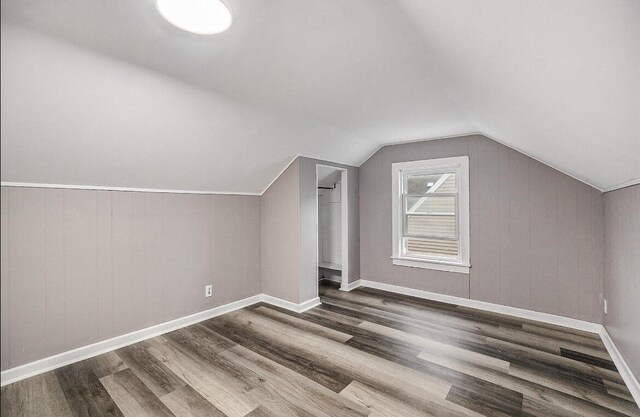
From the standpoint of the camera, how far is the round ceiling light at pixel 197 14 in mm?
1316

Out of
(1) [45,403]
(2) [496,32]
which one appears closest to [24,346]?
(1) [45,403]

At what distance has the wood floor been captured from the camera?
1.82 m

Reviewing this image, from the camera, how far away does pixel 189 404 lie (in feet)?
6.09

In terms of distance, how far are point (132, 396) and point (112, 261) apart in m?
1.15

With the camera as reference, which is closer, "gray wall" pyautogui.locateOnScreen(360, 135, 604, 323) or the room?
the room

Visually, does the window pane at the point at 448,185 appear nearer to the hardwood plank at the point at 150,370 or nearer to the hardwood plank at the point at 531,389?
the hardwood plank at the point at 531,389

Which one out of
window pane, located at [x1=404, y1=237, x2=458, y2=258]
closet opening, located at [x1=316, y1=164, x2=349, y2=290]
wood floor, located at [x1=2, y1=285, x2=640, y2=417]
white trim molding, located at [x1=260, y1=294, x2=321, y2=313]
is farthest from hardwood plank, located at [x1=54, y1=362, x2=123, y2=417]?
window pane, located at [x1=404, y1=237, x2=458, y2=258]

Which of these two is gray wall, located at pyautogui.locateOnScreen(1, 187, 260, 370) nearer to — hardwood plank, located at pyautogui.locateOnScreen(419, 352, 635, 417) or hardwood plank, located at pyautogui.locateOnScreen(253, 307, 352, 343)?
hardwood plank, located at pyautogui.locateOnScreen(253, 307, 352, 343)

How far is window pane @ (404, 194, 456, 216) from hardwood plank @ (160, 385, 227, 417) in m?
3.16

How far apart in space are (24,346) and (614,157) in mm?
3983

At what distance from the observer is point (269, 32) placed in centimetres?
156

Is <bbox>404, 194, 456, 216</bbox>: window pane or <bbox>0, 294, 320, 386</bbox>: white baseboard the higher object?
<bbox>404, 194, 456, 216</bbox>: window pane

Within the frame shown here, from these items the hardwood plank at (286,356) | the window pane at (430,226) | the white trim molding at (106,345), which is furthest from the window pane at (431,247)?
the white trim molding at (106,345)

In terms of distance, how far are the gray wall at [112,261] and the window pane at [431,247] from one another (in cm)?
226
